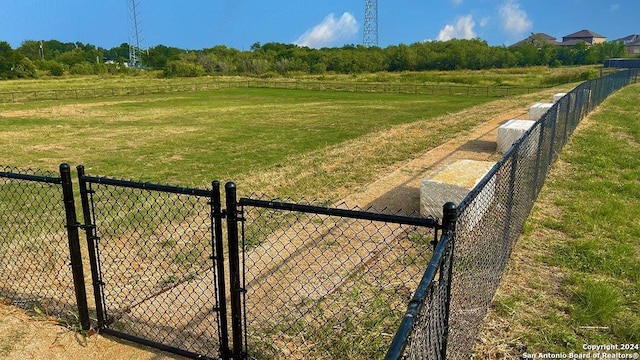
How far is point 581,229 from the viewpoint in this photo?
5.94 m

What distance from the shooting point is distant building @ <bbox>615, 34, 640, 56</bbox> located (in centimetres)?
15275

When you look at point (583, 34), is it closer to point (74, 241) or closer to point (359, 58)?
point (359, 58)

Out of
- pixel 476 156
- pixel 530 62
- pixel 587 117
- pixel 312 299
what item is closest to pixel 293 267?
pixel 312 299

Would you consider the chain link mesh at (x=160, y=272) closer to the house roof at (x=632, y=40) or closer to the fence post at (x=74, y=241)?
the fence post at (x=74, y=241)

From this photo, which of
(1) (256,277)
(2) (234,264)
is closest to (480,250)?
(2) (234,264)

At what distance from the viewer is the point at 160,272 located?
5.29 m

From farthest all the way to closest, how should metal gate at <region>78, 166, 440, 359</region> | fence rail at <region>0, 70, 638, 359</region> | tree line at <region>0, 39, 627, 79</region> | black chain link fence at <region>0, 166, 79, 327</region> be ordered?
tree line at <region>0, 39, 627, 79</region> < black chain link fence at <region>0, 166, 79, 327</region> < metal gate at <region>78, 166, 440, 359</region> < fence rail at <region>0, 70, 638, 359</region>

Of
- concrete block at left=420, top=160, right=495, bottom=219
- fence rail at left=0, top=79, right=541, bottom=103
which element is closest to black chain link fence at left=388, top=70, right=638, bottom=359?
concrete block at left=420, top=160, right=495, bottom=219

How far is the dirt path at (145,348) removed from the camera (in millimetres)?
3699

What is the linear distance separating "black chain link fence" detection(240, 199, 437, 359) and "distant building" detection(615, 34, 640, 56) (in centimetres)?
17228

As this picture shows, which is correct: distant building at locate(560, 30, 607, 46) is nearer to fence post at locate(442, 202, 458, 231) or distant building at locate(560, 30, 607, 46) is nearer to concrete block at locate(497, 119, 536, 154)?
concrete block at locate(497, 119, 536, 154)

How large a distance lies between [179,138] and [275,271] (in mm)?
13652

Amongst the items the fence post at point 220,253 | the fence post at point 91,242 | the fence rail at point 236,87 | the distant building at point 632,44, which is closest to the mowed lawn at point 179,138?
the fence post at point 91,242

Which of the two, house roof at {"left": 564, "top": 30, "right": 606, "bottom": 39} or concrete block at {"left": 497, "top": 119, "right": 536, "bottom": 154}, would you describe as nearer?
concrete block at {"left": 497, "top": 119, "right": 536, "bottom": 154}
